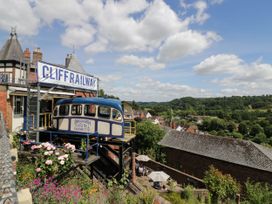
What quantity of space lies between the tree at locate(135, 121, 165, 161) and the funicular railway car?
22292 millimetres

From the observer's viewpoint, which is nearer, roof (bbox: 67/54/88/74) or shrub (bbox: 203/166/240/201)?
shrub (bbox: 203/166/240/201)

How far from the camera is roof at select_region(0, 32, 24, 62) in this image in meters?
22.9

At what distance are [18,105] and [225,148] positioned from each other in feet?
81.2

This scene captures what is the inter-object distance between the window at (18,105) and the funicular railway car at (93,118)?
298 cm

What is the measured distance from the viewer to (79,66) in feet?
78.0

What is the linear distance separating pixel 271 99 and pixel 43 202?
191 metres

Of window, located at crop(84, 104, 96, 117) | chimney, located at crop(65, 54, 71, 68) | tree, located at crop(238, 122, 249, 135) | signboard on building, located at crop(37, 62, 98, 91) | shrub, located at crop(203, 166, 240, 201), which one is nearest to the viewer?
signboard on building, located at crop(37, 62, 98, 91)

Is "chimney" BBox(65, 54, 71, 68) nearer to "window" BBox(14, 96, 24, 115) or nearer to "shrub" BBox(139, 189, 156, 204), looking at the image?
"window" BBox(14, 96, 24, 115)

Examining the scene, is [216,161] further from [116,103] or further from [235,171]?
[116,103]

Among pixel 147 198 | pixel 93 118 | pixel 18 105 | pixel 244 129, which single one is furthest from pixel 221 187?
pixel 244 129

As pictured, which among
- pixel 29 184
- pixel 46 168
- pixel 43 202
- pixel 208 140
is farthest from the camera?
pixel 208 140

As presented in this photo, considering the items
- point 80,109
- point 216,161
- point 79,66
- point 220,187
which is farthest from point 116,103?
point 216,161

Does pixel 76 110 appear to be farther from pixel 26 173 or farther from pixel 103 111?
pixel 26 173

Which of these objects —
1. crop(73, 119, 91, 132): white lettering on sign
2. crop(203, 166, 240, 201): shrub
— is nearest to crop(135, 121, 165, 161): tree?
crop(203, 166, 240, 201): shrub
